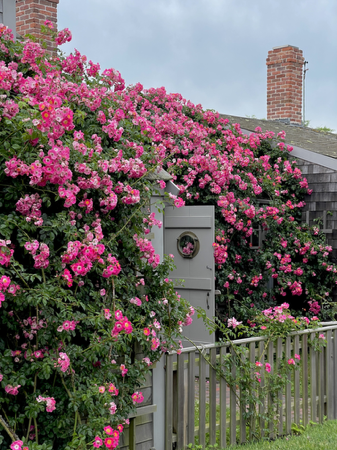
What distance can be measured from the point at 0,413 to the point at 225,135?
689cm

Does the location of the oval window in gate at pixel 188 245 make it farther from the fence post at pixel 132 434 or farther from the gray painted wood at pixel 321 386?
the fence post at pixel 132 434

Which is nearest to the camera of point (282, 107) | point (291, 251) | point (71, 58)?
point (71, 58)

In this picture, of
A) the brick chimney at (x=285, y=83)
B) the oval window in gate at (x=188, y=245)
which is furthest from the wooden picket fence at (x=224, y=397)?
the brick chimney at (x=285, y=83)

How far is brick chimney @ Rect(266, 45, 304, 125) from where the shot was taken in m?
14.7

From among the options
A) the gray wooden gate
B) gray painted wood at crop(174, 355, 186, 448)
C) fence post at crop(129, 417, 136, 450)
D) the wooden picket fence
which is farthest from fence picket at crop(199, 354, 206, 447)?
the gray wooden gate

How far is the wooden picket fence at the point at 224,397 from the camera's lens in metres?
4.55

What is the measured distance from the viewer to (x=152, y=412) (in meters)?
4.37

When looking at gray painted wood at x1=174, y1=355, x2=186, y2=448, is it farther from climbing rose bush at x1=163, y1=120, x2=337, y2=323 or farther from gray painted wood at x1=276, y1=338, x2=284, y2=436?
climbing rose bush at x1=163, y1=120, x2=337, y2=323

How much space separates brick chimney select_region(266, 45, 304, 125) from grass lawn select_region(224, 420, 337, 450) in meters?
11.0

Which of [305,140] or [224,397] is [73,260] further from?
[305,140]

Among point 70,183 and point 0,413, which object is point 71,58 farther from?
point 0,413

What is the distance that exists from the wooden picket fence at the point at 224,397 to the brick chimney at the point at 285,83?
10180 mm

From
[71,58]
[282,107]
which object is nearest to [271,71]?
[282,107]

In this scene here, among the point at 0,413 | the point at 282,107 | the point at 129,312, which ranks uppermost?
the point at 282,107
